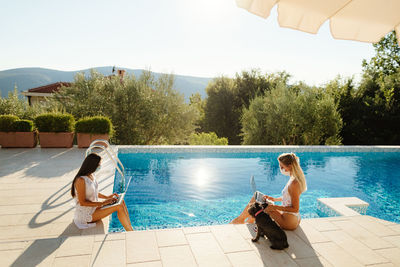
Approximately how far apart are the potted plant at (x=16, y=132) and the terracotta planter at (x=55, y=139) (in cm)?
35

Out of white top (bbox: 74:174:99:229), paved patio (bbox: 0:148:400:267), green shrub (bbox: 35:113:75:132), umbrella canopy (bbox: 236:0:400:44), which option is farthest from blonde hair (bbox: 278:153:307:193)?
green shrub (bbox: 35:113:75:132)

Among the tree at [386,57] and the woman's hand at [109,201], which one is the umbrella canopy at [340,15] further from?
the tree at [386,57]

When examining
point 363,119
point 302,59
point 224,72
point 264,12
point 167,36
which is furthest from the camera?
point 224,72

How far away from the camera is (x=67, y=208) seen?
12.4 feet

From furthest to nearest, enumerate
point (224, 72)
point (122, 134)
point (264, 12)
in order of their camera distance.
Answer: point (224, 72) < point (122, 134) < point (264, 12)

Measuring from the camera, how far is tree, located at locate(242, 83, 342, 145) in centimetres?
1248

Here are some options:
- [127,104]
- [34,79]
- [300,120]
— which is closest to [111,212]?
[127,104]

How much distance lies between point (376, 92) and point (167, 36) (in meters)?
14.9

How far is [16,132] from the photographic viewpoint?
7879 millimetres

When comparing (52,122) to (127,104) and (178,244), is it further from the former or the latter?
(178,244)

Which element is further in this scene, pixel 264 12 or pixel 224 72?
pixel 224 72

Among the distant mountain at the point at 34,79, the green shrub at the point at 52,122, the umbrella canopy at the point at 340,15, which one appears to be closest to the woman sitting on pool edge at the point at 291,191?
the umbrella canopy at the point at 340,15

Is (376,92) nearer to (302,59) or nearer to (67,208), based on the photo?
(302,59)

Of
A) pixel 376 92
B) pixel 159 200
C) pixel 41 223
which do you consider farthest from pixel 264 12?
pixel 376 92
